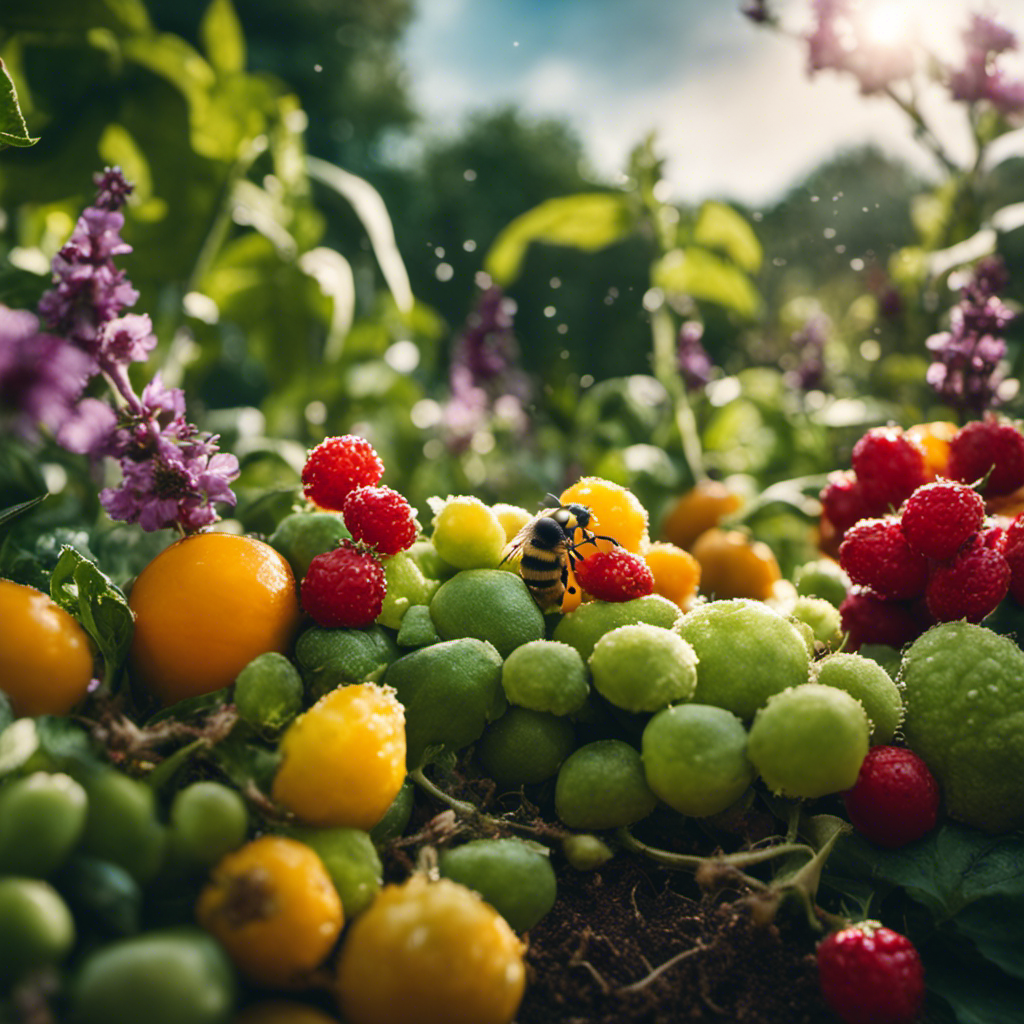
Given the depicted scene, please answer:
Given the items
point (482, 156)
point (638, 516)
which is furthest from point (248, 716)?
point (482, 156)

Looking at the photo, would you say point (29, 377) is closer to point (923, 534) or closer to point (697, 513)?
point (923, 534)

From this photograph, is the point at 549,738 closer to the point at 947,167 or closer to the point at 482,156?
the point at 947,167

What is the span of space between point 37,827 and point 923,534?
0.70m

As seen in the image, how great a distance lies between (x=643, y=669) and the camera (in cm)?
61

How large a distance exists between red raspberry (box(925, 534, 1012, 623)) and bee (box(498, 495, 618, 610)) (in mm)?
298

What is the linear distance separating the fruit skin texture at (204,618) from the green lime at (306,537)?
0.06 m

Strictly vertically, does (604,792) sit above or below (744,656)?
below

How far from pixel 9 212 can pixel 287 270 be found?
53 centimetres

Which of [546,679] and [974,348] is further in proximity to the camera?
[974,348]

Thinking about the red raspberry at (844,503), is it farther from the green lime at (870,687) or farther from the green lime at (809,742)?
the green lime at (809,742)

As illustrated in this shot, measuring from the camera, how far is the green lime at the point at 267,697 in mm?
585

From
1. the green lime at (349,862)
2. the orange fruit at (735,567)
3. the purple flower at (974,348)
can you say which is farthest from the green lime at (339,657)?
the purple flower at (974,348)

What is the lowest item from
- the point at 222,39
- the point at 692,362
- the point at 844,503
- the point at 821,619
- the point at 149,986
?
the point at 149,986

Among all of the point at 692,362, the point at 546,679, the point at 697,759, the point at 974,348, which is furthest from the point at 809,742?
the point at 692,362
